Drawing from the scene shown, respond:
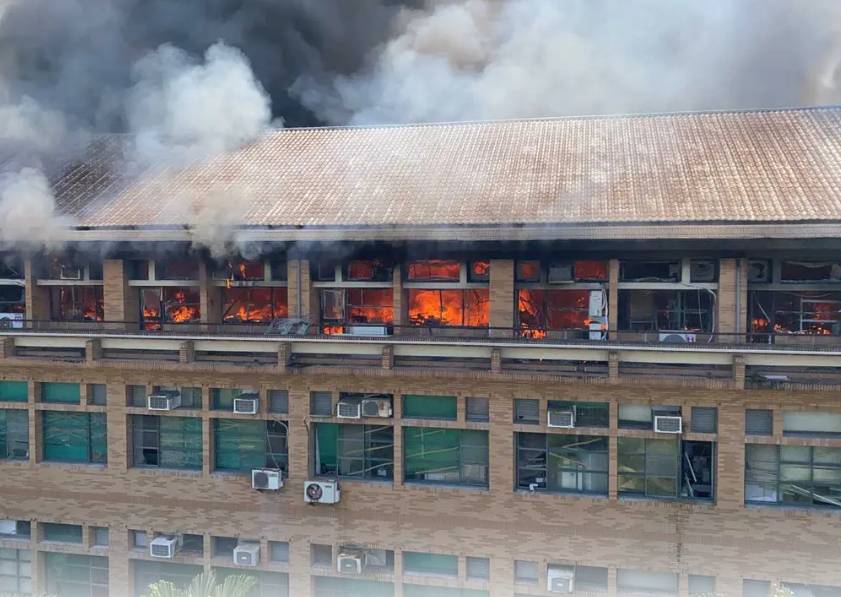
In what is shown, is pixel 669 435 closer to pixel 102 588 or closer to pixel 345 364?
pixel 345 364

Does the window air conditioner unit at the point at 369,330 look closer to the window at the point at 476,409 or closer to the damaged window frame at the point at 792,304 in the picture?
the window at the point at 476,409

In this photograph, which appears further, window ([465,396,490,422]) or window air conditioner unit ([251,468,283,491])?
window air conditioner unit ([251,468,283,491])

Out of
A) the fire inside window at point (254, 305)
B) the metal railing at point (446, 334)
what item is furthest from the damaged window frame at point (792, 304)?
the fire inside window at point (254, 305)

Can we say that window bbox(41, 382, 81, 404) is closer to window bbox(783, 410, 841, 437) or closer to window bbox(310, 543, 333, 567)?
window bbox(310, 543, 333, 567)

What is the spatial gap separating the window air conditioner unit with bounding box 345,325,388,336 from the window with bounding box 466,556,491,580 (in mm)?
3371

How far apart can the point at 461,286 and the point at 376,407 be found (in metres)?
2.10

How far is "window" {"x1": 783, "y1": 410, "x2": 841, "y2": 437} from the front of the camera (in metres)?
8.72

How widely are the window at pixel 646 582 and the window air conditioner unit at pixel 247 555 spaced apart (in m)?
5.06

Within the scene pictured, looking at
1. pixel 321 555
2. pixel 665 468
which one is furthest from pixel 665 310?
pixel 321 555

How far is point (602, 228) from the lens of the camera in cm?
883

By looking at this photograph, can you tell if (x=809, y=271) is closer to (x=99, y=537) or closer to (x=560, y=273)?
(x=560, y=273)

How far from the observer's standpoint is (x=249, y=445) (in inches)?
404

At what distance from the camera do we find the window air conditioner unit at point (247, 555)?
9898mm

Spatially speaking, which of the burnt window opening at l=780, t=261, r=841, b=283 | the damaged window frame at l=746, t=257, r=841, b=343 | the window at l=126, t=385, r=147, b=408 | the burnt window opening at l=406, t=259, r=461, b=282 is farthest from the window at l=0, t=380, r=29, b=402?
the burnt window opening at l=780, t=261, r=841, b=283
